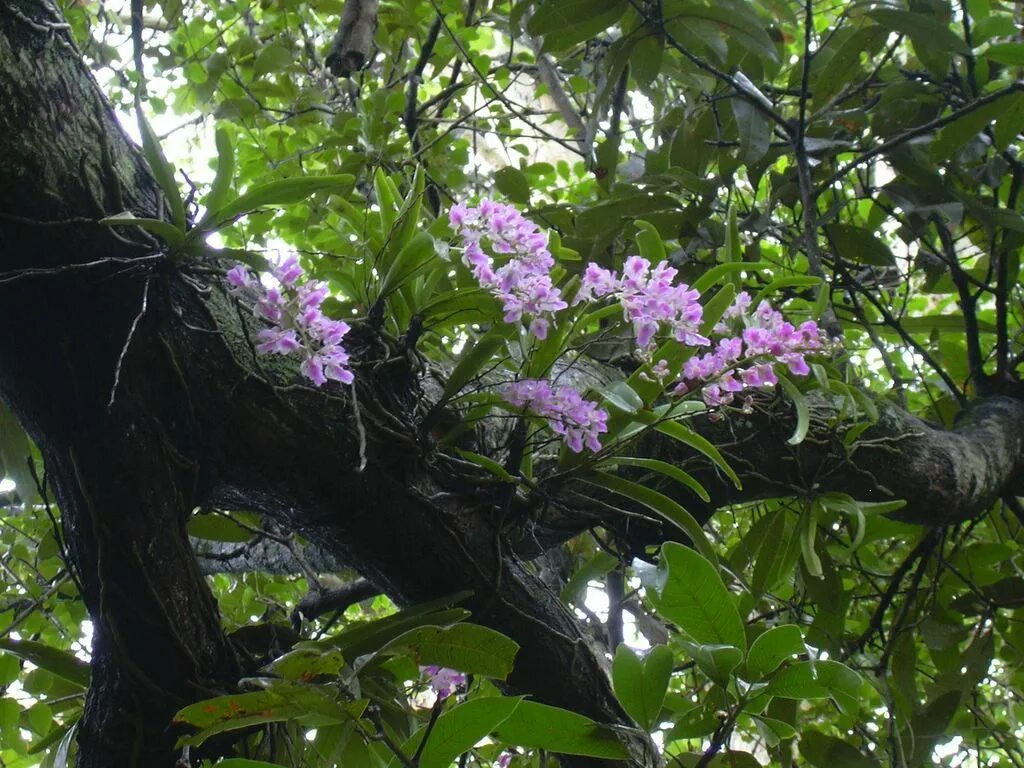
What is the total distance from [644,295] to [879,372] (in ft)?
6.43

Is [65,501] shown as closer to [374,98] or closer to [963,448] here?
[374,98]

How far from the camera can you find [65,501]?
828mm

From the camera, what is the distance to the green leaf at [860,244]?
1.70m

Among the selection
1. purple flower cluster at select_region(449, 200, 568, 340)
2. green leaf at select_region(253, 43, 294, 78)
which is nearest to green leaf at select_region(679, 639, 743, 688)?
purple flower cluster at select_region(449, 200, 568, 340)

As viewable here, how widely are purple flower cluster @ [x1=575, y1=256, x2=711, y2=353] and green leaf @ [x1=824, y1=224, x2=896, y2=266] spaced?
0.89 m

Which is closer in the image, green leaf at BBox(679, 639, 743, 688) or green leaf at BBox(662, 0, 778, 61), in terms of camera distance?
green leaf at BBox(679, 639, 743, 688)

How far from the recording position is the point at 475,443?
1046 mm

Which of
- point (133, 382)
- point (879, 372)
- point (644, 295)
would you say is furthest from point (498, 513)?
point (879, 372)

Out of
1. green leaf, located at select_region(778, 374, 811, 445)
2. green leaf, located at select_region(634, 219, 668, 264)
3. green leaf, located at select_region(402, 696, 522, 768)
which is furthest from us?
green leaf, located at select_region(634, 219, 668, 264)

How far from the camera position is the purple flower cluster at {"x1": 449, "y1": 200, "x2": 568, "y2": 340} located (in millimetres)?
888

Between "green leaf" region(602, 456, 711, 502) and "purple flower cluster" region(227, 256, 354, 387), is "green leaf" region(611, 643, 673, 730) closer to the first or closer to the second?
"green leaf" region(602, 456, 711, 502)

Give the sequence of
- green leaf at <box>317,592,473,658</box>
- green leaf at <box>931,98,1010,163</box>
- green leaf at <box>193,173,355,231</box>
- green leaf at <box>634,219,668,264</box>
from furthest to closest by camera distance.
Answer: green leaf at <box>931,98,1010,163</box>
green leaf at <box>634,219,668,264</box>
green leaf at <box>317,592,473,658</box>
green leaf at <box>193,173,355,231</box>

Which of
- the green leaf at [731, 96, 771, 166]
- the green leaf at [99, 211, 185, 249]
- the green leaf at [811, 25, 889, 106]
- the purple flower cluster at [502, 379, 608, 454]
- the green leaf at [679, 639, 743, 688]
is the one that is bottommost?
the green leaf at [679, 639, 743, 688]

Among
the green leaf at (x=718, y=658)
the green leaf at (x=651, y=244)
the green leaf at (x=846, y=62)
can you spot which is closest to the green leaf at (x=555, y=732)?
the green leaf at (x=718, y=658)
